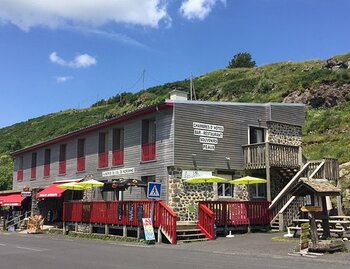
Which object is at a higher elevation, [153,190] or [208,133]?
[208,133]

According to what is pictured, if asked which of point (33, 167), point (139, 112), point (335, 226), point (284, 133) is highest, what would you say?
point (139, 112)

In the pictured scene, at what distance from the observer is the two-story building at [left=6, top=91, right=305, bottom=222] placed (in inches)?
926

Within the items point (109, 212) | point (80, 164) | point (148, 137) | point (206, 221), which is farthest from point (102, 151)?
point (206, 221)

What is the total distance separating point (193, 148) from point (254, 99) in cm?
3880

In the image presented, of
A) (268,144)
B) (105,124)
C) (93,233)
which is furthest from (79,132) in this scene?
(268,144)

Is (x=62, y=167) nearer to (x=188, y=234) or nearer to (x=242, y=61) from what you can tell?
(x=188, y=234)

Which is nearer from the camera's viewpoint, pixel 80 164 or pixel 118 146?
pixel 118 146

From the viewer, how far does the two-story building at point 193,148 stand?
23.5 metres

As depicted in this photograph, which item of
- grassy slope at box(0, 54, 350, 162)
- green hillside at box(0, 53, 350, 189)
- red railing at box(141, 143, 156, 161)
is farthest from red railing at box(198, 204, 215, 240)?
grassy slope at box(0, 54, 350, 162)

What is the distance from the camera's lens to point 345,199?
27484 mm

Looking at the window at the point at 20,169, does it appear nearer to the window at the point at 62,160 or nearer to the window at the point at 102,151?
the window at the point at 62,160

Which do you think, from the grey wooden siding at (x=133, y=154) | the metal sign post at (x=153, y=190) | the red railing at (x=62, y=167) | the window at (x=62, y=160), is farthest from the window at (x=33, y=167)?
the metal sign post at (x=153, y=190)

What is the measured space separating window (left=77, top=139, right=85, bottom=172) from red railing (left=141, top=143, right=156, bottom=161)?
6863mm

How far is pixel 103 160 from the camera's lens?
28.7 meters
